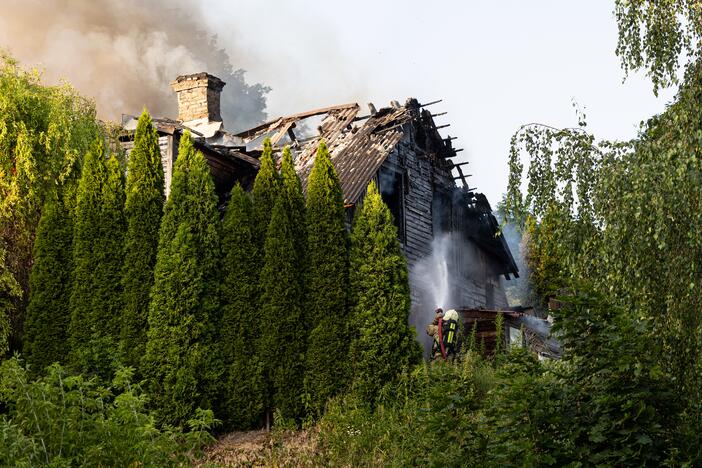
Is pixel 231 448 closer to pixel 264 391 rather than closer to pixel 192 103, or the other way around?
pixel 264 391

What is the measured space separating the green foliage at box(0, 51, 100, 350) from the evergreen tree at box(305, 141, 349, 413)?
4470 millimetres

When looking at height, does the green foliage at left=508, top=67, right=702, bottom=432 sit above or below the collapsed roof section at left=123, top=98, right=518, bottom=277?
below

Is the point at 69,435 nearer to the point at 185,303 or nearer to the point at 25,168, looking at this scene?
the point at 185,303

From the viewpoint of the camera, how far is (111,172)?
1723cm

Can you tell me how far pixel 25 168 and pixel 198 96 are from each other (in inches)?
277

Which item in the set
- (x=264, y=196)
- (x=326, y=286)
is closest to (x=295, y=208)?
(x=264, y=196)

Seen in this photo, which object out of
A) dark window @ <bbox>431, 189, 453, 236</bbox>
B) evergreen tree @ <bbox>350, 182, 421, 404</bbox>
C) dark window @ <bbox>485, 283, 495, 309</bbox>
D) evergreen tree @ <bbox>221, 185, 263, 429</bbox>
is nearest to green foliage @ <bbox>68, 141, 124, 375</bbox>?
evergreen tree @ <bbox>221, 185, 263, 429</bbox>

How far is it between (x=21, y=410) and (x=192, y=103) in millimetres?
13864

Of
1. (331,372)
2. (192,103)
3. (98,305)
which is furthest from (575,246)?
(192,103)

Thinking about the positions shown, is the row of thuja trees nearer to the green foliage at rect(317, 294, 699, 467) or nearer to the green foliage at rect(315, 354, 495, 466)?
the green foliage at rect(315, 354, 495, 466)

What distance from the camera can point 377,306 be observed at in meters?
16.5

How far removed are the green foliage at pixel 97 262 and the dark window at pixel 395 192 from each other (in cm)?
744

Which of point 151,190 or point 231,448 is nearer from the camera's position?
point 231,448

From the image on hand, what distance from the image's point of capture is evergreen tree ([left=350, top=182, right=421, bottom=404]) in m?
16.1
